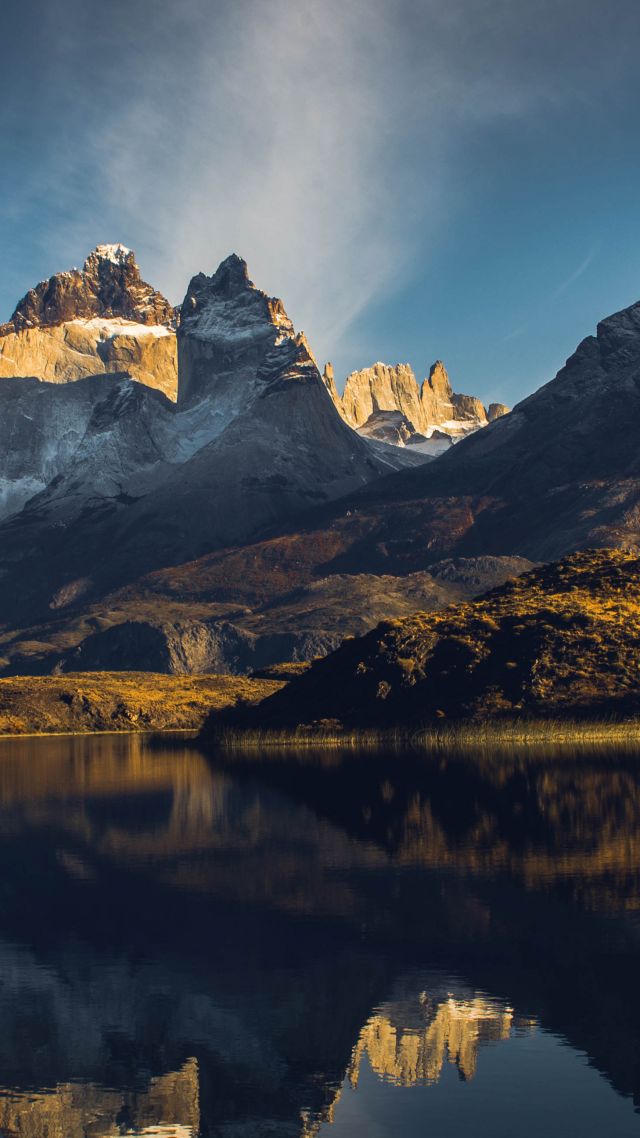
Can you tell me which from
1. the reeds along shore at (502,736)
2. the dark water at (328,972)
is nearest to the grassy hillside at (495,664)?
the reeds along shore at (502,736)

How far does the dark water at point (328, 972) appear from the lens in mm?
34844

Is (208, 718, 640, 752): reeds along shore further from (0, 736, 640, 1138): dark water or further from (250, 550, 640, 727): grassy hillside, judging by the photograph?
(0, 736, 640, 1138): dark water

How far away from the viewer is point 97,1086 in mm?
36594

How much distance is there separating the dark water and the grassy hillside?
2362 inches

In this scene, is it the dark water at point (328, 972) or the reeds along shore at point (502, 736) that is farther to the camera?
the reeds along shore at point (502, 736)

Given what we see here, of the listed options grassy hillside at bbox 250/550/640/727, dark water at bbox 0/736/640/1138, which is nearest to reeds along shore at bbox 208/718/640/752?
grassy hillside at bbox 250/550/640/727

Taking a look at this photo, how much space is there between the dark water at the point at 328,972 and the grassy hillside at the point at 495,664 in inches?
2362

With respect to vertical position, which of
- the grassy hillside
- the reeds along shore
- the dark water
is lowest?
the dark water

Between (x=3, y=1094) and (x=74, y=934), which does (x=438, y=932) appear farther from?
(x=3, y=1094)

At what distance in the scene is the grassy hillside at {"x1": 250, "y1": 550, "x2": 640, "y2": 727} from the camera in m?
150

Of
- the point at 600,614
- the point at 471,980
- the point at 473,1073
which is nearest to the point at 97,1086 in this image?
the point at 473,1073

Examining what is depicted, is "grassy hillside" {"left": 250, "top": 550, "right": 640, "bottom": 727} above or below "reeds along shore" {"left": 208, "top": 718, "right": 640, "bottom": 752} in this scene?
above

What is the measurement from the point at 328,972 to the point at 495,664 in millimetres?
111504

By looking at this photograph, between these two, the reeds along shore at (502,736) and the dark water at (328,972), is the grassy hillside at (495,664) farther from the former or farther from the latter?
the dark water at (328,972)
